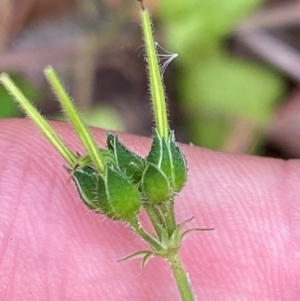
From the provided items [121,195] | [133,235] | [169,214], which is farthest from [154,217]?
[133,235]

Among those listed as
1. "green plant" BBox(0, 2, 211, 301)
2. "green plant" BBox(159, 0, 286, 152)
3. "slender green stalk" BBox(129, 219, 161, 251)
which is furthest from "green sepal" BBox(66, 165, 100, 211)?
"green plant" BBox(159, 0, 286, 152)

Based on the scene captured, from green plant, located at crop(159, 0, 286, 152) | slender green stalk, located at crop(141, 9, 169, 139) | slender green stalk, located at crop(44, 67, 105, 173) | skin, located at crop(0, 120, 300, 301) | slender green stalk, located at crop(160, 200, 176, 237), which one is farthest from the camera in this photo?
green plant, located at crop(159, 0, 286, 152)

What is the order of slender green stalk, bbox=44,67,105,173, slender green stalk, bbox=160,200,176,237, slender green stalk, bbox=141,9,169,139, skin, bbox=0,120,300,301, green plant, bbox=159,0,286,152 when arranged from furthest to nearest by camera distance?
green plant, bbox=159,0,286,152 → skin, bbox=0,120,300,301 → slender green stalk, bbox=160,200,176,237 → slender green stalk, bbox=141,9,169,139 → slender green stalk, bbox=44,67,105,173

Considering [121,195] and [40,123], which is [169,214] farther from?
[40,123]

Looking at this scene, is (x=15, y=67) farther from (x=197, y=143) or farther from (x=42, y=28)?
(x=197, y=143)

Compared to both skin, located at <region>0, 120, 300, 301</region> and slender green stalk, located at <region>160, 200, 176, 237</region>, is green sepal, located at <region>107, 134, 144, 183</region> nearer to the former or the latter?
slender green stalk, located at <region>160, 200, 176, 237</region>

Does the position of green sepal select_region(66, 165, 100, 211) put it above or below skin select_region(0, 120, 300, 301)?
above

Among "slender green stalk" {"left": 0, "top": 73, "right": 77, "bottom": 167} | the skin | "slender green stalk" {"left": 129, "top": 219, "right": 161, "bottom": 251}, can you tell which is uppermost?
"slender green stalk" {"left": 0, "top": 73, "right": 77, "bottom": 167}
